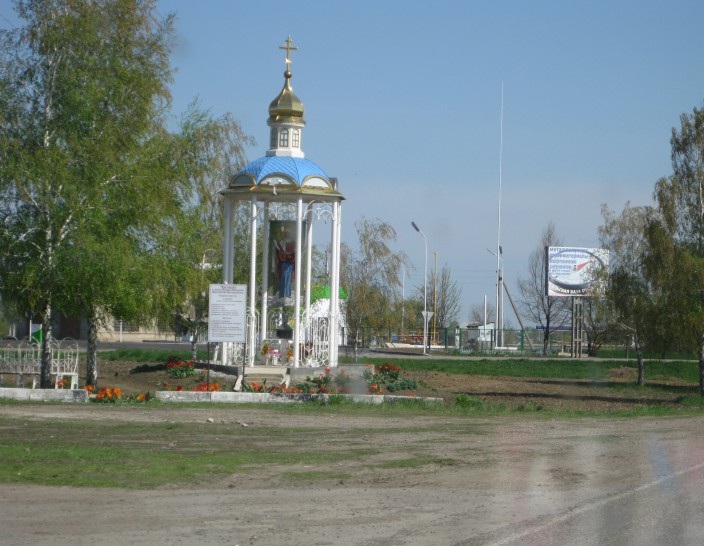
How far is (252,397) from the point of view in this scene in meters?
24.2

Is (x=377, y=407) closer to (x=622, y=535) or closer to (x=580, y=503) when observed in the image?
(x=580, y=503)

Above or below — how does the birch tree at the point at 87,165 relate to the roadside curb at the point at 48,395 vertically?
above

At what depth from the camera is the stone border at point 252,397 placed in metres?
24.0

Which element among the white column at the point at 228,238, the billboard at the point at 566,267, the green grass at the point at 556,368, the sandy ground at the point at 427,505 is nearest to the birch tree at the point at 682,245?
the green grass at the point at 556,368

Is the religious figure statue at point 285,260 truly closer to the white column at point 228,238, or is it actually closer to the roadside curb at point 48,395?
the white column at point 228,238

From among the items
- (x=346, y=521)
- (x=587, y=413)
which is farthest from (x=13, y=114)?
(x=346, y=521)

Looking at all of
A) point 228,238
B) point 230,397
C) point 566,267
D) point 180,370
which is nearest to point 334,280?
point 228,238

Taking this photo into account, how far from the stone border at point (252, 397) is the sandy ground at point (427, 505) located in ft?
27.4

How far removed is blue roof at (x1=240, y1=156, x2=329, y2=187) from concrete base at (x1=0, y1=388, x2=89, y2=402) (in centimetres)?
877

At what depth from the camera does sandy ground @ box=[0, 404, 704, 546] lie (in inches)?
361

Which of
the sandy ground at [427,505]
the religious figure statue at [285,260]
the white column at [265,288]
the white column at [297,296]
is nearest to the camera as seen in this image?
the sandy ground at [427,505]

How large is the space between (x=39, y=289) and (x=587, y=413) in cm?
1336

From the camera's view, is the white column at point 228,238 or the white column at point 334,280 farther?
the white column at point 228,238

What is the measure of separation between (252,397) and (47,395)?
4.59m
